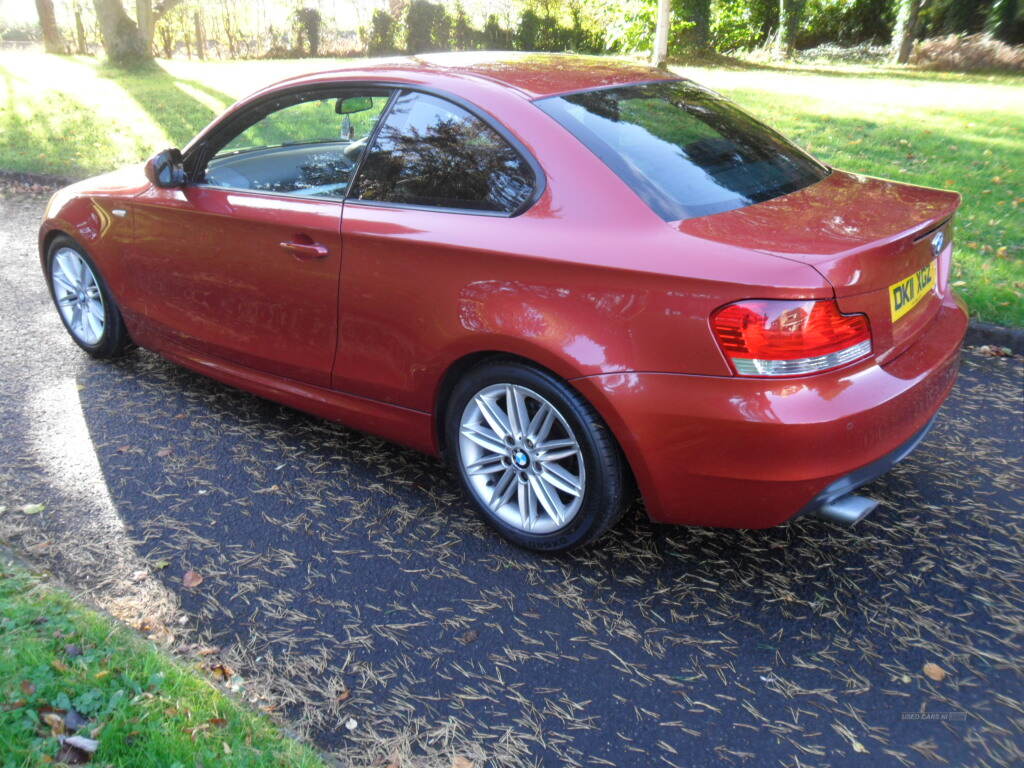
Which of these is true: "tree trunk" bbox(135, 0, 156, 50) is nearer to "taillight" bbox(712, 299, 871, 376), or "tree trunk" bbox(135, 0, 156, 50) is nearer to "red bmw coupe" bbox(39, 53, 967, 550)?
"red bmw coupe" bbox(39, 53, 967, 550)

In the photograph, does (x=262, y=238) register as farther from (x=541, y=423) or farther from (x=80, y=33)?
(x=80, y=33)

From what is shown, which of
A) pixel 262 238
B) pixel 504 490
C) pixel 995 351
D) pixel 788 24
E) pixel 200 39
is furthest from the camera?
pixel 200 39

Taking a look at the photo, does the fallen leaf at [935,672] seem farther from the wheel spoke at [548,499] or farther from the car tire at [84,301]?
the car tire at [84,301]

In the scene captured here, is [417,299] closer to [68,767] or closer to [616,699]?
[616,699]

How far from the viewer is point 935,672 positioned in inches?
109

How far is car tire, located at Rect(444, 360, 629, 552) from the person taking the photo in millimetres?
3029

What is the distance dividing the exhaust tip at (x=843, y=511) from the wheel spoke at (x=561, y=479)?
80 centimetres

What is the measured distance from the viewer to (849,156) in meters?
9.20

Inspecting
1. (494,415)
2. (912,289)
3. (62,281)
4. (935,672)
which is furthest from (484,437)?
(62,281)

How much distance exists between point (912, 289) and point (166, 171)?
128 inches

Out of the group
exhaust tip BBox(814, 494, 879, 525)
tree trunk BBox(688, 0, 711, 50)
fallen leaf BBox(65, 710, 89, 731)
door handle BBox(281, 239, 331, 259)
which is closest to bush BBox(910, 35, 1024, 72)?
tree trunk BBox(688, 0, 711, 50)

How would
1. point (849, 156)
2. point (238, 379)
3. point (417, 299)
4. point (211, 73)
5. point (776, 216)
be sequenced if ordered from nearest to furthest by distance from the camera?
point (776, 216) < point (417, 299) < point (238, 379) < point (849, 156) < point (211, 73)

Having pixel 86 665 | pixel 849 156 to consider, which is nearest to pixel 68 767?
pixel 86 665

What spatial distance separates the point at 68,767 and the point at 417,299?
184 cm
